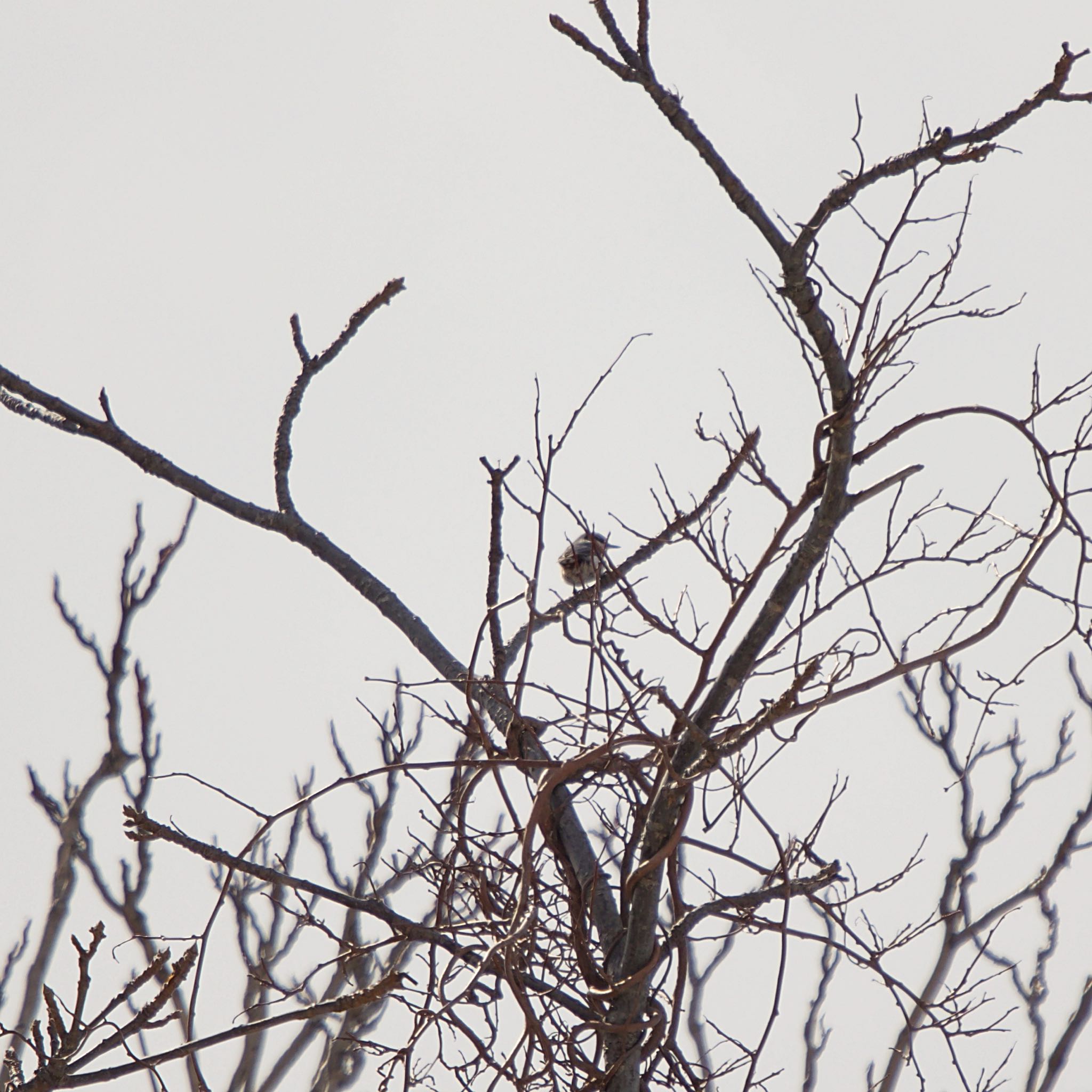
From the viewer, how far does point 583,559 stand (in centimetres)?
243

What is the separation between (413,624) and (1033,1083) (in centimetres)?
367

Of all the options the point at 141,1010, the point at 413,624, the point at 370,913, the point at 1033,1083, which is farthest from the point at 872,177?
the point at 1033,1083

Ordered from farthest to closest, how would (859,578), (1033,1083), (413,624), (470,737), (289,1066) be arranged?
(289,1066)
(1033,1083)
(413,624)
(470,737)
(859,578)

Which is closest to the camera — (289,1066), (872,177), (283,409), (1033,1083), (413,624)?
(872,177)

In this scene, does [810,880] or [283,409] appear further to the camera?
[283,409]

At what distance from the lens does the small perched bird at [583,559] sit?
1.66m

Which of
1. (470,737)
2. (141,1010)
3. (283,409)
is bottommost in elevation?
(141,1010)

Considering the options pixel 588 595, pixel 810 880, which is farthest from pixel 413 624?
pixel 810 880

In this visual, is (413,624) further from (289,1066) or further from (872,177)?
(289,1066)

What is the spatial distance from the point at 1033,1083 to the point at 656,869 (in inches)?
144

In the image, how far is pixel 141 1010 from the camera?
65.3 inches

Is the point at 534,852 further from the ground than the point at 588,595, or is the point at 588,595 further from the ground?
the point at 588,595

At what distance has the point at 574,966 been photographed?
172 centimetres

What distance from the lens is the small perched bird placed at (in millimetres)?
1661
